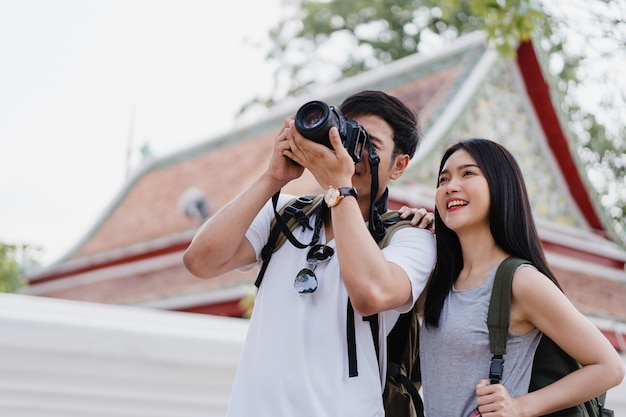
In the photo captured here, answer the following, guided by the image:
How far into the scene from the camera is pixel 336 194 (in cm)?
143

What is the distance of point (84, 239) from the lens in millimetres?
9109

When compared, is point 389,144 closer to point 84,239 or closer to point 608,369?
point 608,369

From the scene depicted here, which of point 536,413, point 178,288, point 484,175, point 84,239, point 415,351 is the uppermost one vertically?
point 84,239

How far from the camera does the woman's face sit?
1562mm

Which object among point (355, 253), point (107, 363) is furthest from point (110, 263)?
point (355, 253)

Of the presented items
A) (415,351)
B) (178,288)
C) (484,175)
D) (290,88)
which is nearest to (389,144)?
(484,175)

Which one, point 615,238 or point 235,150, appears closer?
point 615,238

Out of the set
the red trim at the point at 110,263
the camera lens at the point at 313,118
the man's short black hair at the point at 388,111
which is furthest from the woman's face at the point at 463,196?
the red trim at the point at 110,263

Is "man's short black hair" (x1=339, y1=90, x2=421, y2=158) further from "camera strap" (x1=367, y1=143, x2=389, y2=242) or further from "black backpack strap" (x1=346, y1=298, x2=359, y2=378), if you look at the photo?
"black backpack strap" (x1=346, y1=298, x2=359, y2=378)

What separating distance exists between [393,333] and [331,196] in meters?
0.37

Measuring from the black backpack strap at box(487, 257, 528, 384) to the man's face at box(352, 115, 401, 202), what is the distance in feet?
0.99

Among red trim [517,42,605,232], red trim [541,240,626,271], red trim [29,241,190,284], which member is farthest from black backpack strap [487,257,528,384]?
red trim [517,42,605,232]

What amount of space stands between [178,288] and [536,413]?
5.41 metres

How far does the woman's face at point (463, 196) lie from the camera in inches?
61.5
